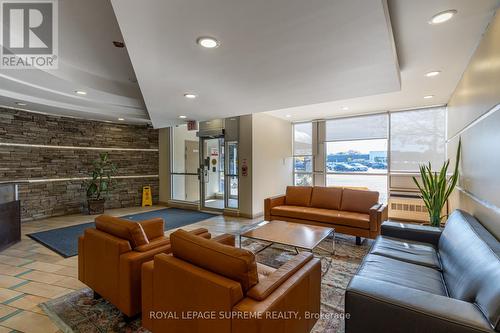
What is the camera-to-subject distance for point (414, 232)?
2.68 meters

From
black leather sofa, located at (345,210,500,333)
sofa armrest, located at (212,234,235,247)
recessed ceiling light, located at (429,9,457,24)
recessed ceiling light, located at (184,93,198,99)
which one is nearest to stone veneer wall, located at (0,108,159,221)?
recessed ceiling light, located at (184,93,198,99)

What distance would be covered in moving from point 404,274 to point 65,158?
724cm

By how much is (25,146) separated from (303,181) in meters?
6.92

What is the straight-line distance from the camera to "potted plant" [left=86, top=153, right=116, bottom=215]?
238 inches

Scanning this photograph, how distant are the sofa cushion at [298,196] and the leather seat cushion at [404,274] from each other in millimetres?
2622

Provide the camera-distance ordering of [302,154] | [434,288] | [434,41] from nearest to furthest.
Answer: [434,288] → [434,41] → [302,154]

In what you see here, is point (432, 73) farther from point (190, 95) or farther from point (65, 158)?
point (65, 158)

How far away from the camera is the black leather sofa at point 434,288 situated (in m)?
1.17

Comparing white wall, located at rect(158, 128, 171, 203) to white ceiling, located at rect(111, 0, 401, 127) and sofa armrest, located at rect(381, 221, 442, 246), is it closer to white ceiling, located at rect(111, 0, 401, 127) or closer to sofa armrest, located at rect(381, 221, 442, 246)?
white ceiling, located at rect(111, 0, 401, 127)

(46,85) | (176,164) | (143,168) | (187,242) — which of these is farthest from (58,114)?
(187,242)

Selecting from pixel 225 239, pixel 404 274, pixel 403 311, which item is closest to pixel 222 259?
pixel 225 239

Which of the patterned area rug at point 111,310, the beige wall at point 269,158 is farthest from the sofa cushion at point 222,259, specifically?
the beige wall at point 269,158

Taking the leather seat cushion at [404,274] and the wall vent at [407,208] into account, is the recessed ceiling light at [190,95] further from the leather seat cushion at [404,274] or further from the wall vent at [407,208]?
the wall vent at [407,208]

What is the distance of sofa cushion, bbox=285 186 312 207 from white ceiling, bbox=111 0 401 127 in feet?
6.55
